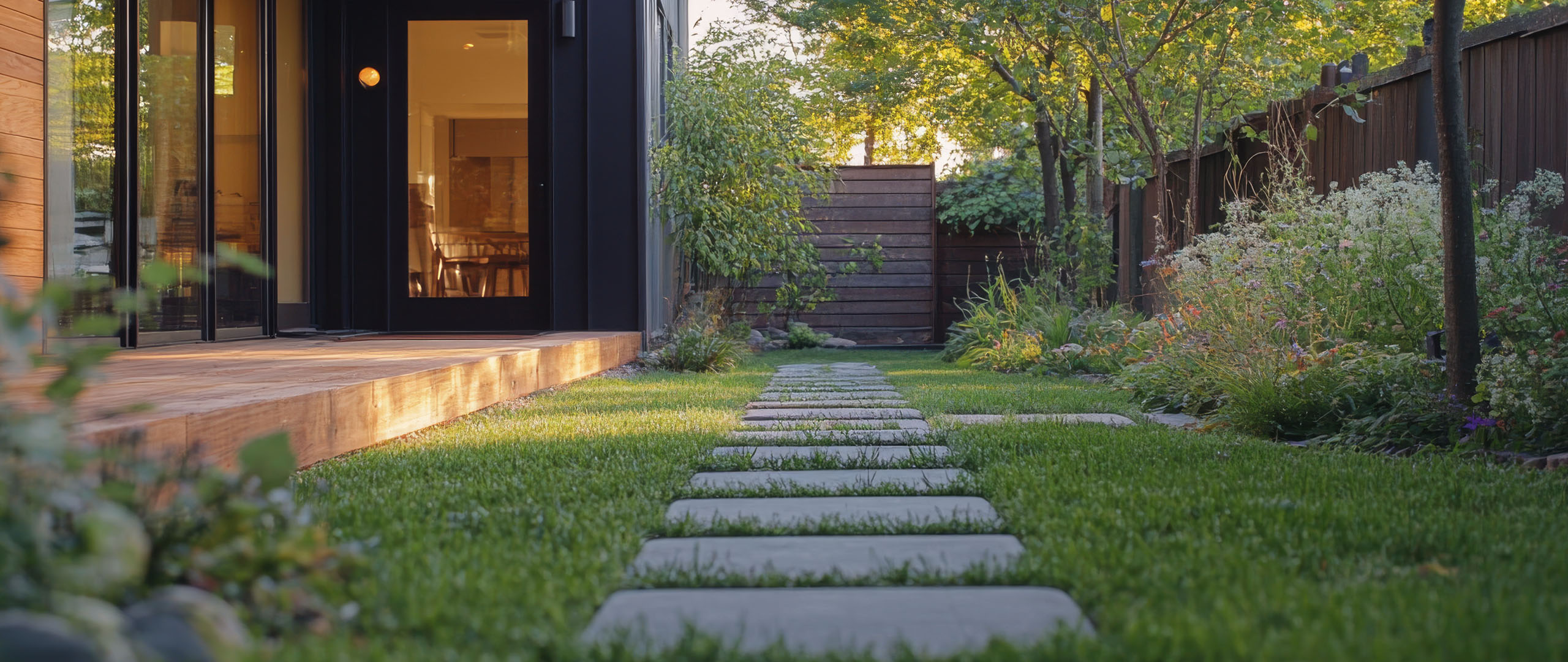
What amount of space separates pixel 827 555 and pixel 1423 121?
13.8ft

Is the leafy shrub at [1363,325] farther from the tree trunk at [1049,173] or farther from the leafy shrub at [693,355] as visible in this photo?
the tree trunk at [1049,173]

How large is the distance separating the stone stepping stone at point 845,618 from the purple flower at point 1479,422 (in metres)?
1.87

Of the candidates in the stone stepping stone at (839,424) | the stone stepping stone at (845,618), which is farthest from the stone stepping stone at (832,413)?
the stone stepping stone at (845,618)

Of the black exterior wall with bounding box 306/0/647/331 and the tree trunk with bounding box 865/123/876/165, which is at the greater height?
the tree trunk with bounding box 865/123/876/165

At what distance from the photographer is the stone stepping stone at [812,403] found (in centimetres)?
433

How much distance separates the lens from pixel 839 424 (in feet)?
11.8

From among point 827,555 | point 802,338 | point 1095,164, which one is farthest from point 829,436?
point 802,338

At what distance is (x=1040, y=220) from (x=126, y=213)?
8352 mm

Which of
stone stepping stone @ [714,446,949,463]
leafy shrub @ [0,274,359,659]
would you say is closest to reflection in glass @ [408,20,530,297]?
stone stepping stone @ [714,446,949,463]

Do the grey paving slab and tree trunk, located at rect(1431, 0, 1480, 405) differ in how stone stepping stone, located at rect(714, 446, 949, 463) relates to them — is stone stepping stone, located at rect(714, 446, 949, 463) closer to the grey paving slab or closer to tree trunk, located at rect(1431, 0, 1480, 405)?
the grey paving slab

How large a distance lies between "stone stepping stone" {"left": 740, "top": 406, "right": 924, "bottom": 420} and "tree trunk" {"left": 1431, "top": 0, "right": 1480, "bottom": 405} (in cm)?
167

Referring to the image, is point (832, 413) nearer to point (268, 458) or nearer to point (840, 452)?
point (840, 452)

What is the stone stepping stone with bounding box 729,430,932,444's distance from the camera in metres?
3.13

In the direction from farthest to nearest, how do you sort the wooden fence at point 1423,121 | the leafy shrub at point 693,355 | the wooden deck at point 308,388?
the leafy shrub at point 693,355 → the wooden fence at point 1423,121 → the wooden deck at point 308,388
